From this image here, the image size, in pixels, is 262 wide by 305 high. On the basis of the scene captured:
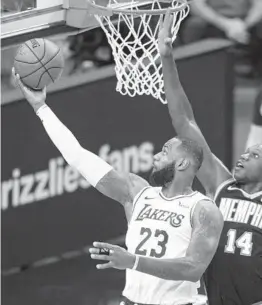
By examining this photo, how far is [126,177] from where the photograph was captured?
6.16m

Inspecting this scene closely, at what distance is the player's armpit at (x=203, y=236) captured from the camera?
5.50 meters

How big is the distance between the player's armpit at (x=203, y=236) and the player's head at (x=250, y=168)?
0.76 m

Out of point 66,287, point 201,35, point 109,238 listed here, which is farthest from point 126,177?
point 201,35

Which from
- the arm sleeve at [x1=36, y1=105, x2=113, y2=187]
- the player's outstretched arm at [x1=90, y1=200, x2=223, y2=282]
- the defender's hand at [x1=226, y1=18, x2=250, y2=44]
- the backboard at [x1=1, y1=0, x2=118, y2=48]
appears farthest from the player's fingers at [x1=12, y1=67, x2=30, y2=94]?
the defender's hand at [x1=226, y1=18, x2=250, y2=44]

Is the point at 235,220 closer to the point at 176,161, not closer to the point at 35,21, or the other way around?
the point at 176,161

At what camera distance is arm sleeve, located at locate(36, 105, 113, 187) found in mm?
6062

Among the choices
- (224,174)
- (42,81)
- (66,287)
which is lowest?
(66,287)

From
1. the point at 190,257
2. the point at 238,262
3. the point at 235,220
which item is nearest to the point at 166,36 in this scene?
the point at 235,220

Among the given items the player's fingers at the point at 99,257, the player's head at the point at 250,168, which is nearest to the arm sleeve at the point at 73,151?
the player's head at the point at 250,168

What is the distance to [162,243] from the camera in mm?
5812

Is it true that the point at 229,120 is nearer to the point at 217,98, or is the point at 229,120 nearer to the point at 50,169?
the point at 217,98

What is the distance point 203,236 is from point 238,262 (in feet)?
3.06

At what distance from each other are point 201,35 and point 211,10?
0.30 meters

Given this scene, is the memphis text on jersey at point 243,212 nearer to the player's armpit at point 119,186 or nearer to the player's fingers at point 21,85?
the player's armpit at point 119,186
